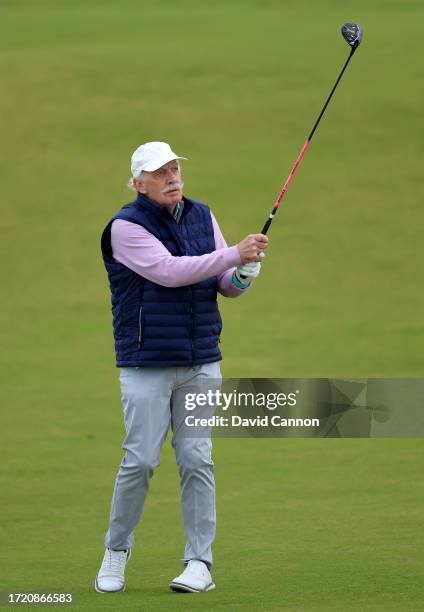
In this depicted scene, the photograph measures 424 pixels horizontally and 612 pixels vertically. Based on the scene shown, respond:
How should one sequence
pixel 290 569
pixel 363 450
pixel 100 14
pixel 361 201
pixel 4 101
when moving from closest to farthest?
pixel 290 569 < pixel 363 450 < pixel 361 201 < pixel 4 101 < pixel 100 14

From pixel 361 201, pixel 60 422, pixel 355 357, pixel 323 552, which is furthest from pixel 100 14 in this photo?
pixel 323 552

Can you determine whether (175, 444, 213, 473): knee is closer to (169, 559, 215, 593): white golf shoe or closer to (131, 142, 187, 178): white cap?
(169, 559, 215, 593): white golf shoe

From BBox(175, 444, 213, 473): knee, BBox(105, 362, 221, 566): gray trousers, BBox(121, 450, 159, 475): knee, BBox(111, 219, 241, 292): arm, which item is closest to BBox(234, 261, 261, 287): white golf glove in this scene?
BBox(111, 219, 241, 292): arm

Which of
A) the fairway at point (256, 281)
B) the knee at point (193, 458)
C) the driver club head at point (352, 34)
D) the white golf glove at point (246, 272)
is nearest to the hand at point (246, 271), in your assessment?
the white golf glove at point (246, 272)

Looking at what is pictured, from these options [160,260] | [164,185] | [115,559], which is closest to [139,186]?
[164,185]

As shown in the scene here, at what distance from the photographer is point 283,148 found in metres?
18.8

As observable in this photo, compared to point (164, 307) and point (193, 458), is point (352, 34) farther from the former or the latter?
point (193, 458)

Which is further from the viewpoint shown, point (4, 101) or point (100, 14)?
point (100, 14)

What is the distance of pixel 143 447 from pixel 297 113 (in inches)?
580

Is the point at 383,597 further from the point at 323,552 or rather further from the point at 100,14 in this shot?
the point at 100,14

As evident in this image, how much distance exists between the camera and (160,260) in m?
5.45

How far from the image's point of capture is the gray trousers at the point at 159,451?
18.2 ft

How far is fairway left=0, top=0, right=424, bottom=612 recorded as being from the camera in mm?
6320

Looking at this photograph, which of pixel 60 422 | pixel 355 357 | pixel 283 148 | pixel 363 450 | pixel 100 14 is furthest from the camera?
pixel 100 14
